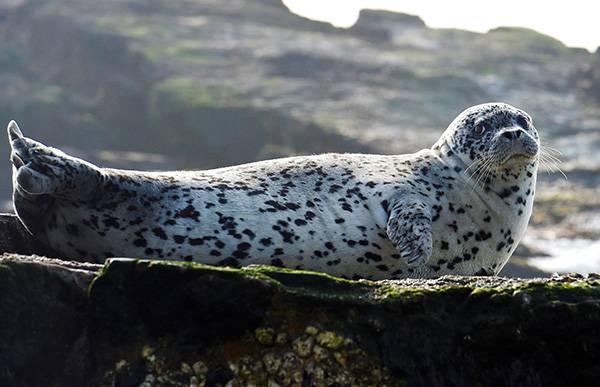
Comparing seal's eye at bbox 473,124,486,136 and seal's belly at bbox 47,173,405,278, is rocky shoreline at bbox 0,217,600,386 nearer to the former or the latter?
seal's belly at bbox 47,173,405,278

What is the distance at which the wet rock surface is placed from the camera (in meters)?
6.01

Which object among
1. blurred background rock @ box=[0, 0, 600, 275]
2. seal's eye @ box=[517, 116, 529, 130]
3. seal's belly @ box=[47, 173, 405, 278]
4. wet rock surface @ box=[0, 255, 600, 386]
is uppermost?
seal's eye @ box=[517, 116, 529, 130]

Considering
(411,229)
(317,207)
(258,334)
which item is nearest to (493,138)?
(411,229)

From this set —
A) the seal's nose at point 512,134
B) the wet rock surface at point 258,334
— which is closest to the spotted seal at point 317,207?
the seal's nose at point 512,134

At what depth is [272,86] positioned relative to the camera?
56062 mm

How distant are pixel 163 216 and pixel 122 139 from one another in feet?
174

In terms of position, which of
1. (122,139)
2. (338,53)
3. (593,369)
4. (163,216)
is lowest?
(122,139)

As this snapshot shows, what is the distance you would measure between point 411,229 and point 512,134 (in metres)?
1.30

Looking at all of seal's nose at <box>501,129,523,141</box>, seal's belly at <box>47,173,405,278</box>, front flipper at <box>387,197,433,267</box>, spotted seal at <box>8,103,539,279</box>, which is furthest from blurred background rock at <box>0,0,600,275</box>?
seal's belly at <box>47,173,405,278</box>

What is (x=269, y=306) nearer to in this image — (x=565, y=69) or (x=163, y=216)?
(x=163, y=216)

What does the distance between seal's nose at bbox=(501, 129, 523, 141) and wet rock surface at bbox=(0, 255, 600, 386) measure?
3.27 m

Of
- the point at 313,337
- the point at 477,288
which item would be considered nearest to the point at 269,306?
the point at 313,337

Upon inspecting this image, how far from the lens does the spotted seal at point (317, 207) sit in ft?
26.4

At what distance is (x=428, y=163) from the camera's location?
389 inches
